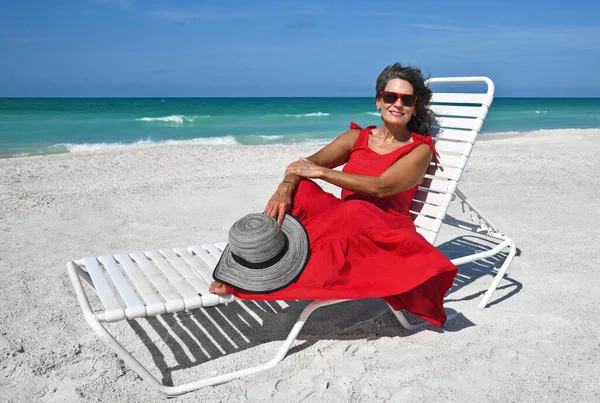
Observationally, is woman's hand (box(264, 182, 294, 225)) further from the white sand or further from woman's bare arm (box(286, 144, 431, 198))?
the white sand

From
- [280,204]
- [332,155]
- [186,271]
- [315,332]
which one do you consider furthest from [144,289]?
[332,155]

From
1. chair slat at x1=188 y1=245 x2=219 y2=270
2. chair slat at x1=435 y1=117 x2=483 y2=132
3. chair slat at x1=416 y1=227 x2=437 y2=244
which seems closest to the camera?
chair slat at x1=188 y1=245 x2=219 y2=270

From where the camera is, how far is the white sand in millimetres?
2582

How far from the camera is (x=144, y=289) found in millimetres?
2701

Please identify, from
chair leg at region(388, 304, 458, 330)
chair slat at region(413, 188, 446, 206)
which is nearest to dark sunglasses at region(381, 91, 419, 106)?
chair slat at region(413, 188, 446, 206)

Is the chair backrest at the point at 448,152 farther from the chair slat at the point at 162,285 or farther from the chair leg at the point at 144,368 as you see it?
the chair slat at the point at 162,285

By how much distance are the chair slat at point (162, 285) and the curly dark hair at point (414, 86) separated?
1.74 m

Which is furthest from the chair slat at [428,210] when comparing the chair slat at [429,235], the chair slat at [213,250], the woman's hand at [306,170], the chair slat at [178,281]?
the chair slat at [178,281]

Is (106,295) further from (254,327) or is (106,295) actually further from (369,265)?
(369,265)

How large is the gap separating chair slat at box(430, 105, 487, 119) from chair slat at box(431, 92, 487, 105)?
0.14 feet

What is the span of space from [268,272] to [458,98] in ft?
7.04

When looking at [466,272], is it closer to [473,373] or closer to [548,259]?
[548,259]

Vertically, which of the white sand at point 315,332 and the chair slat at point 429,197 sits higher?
the chair slat at point 429,197

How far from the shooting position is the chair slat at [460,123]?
12.3 ft
